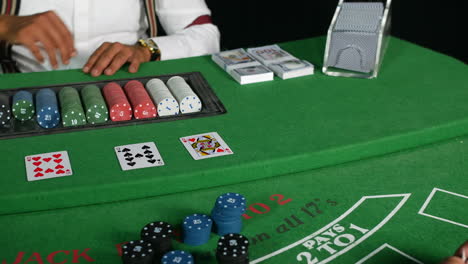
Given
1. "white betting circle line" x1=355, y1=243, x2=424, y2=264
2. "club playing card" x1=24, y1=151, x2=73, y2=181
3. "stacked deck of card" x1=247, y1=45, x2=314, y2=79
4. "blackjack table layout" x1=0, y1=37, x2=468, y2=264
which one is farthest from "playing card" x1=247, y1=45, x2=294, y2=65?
"white betting circle line" x1=355, y1=243, x2=424, y2=264

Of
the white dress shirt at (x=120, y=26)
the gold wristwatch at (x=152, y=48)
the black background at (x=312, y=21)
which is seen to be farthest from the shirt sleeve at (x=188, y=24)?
the black background at (x=312, y=21)

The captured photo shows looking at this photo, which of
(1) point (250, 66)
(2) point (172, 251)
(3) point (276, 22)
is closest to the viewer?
(2) point (172, 251)

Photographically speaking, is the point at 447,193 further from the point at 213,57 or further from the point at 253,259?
the point at 213,57

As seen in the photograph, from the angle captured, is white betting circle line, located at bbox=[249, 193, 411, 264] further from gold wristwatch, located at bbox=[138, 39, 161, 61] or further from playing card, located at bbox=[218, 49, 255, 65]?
gold wristwatch, located at bbox=[138, 39, 161, 61]

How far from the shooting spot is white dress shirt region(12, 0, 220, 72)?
280 centimetres

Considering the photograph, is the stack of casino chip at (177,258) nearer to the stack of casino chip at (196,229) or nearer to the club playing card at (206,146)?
the stack of casino chip at (196,229)

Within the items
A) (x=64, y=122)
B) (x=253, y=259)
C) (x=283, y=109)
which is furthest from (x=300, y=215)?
(x=64, y=122)

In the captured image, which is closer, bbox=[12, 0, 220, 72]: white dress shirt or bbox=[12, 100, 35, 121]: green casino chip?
bbox=[12, 100, 35, 121]: green casino chip

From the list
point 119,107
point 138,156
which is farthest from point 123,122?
point 138,156

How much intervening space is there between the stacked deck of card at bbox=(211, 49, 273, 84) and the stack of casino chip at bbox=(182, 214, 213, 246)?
96 cm

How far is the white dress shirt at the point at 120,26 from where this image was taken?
280cm

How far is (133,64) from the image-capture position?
2363mm

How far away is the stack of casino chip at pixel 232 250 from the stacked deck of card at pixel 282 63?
1.13 meters

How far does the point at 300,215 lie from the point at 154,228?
415 mm
